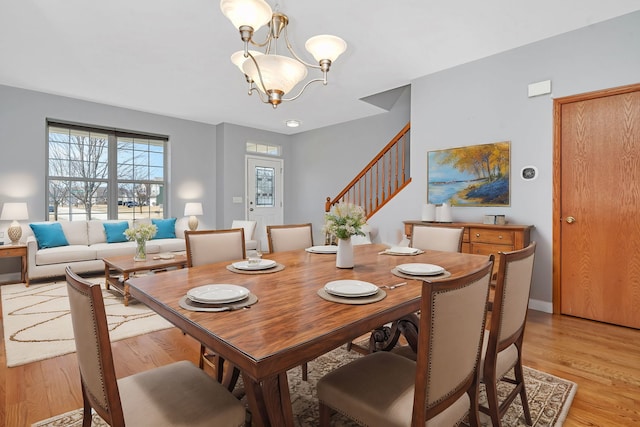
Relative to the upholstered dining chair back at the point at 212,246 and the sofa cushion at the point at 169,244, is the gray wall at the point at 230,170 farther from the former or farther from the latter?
the upholstered dining chair back at the point at 212,246

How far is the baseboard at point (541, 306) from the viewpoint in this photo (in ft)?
11.0

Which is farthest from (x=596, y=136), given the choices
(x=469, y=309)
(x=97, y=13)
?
(x=97, y=13)

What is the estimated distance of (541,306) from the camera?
3.42 m

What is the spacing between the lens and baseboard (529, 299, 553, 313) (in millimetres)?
3365

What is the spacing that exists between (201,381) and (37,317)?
2.93 meters

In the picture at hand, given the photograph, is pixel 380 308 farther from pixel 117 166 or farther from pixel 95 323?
pixel 117 166

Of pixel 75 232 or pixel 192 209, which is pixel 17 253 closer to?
pixel 75 232

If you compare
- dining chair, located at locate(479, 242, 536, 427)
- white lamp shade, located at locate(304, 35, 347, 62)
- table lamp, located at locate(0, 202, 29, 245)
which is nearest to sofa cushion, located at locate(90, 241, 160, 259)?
table lamp, located at locate(0, 202, 29, 245)

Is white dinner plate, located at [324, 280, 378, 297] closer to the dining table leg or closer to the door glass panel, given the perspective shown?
the dining table leg

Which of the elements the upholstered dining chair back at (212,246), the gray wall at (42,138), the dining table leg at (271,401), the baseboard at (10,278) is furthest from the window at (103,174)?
the dining table leg at (271,401)

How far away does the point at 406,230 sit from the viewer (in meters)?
4.02

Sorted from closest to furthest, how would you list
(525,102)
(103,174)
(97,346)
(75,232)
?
(97,346) < (525,102) < (75,232) < (103,174)

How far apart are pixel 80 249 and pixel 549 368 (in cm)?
536

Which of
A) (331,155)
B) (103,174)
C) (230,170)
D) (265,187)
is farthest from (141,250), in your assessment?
(331,155)
